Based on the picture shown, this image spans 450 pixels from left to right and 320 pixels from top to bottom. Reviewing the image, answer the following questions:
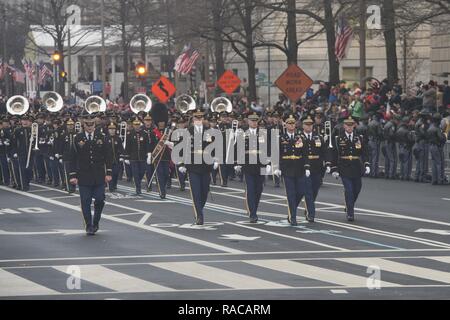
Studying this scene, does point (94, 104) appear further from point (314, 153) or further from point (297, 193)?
point (297, 193)

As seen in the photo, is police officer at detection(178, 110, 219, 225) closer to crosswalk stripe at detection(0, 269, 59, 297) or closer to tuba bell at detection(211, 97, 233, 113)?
crosswalk stripe at detection(0, 269, 59, 297)

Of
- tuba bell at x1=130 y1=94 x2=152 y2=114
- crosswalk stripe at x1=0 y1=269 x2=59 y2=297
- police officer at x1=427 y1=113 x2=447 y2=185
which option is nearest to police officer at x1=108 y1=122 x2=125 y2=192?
police officer at x1=427 y1=113 x2=447 y2=185

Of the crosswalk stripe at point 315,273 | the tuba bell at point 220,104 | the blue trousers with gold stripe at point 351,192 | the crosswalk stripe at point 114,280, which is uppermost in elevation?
the tuba bell at point 220,104

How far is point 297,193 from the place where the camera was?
2212 cm

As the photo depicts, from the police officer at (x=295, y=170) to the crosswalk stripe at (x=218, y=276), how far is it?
209 inches

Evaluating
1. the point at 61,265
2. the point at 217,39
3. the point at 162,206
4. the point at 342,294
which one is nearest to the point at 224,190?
the point at 162,206

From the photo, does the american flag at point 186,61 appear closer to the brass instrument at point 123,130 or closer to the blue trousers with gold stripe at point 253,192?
the brass instrument at point 123,130

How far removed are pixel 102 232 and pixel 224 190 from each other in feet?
32.2

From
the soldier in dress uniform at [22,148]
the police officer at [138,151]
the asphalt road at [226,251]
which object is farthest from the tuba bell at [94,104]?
the asphalt road at [226,251]

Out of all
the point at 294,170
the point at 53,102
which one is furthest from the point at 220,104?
the point at 294,170

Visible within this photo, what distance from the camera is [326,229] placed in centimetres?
2131

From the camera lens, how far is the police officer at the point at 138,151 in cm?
3050

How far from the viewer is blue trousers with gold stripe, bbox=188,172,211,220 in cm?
2216

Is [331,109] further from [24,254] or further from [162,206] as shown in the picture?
[24,254]
